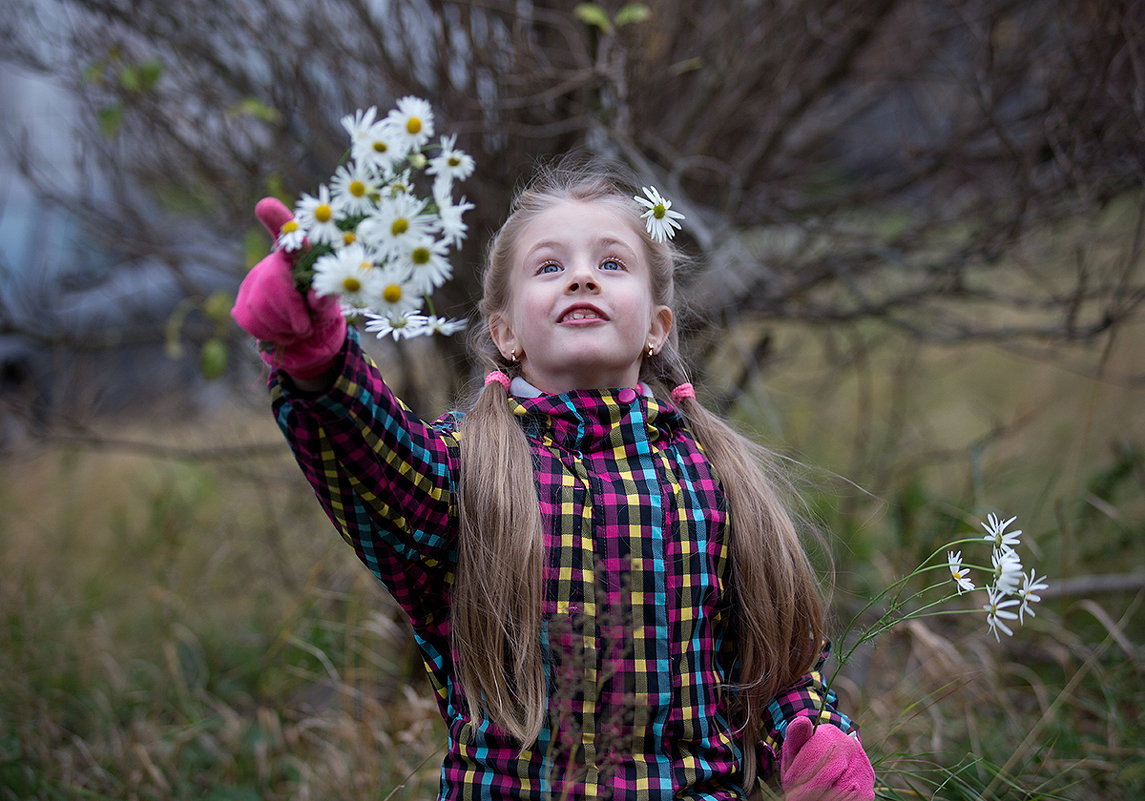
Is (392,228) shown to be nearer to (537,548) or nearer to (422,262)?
(422,262)

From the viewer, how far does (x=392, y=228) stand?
1.08 metres

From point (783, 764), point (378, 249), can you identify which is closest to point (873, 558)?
point (783, 764)

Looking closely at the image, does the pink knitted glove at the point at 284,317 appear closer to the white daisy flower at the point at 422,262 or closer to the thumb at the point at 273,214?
the thumb at the point at 273,214

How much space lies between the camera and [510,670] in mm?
1431

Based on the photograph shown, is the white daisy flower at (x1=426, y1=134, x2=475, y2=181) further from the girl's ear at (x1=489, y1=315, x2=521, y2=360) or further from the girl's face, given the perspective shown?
the girl's ear at (x1=489, y1=315, x2=521, y2=360)

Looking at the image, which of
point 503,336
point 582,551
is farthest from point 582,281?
point 582,551

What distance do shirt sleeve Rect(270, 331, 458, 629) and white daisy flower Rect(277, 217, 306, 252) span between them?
159 mm

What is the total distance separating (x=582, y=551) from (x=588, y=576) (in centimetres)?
4

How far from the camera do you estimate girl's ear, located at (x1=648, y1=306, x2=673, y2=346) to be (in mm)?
1674

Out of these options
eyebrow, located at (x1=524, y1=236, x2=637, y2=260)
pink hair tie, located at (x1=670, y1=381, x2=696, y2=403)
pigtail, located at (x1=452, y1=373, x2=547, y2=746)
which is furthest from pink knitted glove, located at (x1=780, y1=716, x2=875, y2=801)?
eyebrow, located at (x1=524, y1=236, x2=637, y2=260)

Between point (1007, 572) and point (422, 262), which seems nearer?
point (422, 262)

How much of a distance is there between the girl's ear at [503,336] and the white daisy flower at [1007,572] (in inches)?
34.6

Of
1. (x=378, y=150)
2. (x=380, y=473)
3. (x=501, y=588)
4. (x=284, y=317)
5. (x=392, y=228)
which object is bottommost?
(x=501, y=588)

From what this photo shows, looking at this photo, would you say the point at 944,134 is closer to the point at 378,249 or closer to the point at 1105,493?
the point at 1105,493
